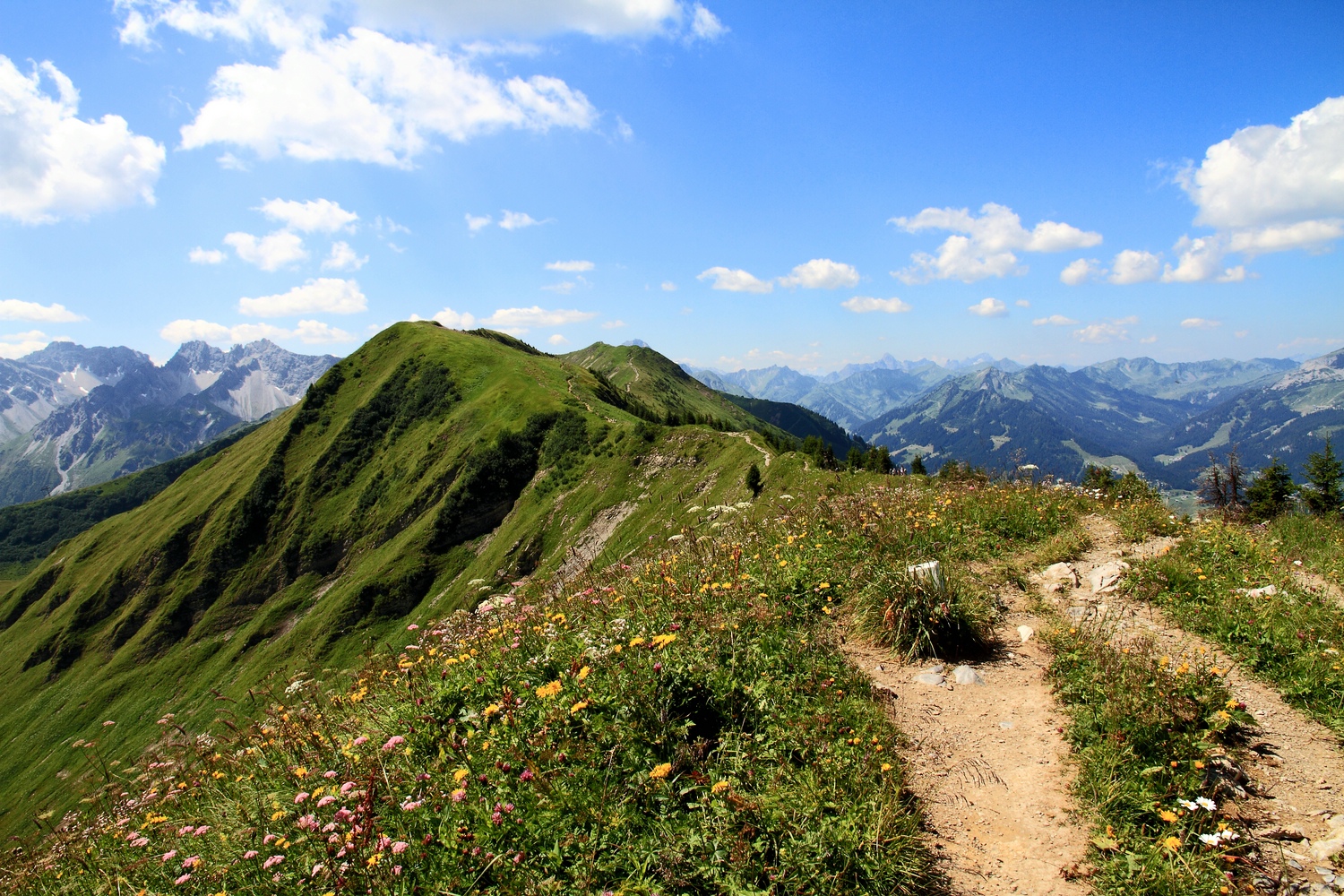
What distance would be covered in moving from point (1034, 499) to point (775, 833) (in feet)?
32.0

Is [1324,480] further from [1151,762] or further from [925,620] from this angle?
[1151,762]

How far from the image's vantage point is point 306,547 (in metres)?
104

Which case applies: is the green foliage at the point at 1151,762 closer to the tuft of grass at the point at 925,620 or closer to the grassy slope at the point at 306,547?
the tuft of grass at the point at 925,620

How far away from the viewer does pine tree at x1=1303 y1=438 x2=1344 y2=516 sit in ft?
120

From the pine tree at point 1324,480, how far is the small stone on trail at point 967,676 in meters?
43.9

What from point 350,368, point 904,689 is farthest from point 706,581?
point 350,368

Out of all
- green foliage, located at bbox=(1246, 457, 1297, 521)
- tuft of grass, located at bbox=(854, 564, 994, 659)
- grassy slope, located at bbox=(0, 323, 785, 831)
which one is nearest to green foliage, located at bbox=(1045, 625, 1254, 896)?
tuft of grass, located at bbox=(854, 564, 994, 659)

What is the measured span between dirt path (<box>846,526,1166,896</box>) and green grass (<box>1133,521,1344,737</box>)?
2.03m

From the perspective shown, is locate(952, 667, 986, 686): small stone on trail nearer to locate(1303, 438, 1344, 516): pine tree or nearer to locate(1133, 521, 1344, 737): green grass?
locate(1133, 521, 1344, 737): green grass

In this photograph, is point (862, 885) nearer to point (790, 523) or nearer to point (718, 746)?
point (718, 746)

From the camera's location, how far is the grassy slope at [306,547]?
80.9m

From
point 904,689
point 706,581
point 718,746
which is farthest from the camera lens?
point 706,581

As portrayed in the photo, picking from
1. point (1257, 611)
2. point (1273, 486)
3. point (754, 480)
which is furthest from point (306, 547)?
point (1273, 486)

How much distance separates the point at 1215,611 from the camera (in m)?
7.28
